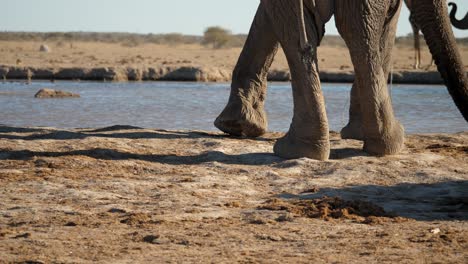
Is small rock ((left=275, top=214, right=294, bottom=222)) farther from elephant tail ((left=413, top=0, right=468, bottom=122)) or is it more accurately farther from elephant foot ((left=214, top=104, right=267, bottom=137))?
elephant foot ((left=214, top=104, right=267, bottom=137))

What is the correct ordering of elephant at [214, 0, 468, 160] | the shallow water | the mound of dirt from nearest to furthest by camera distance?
the mound of dirt → elephant at [214, 0, 468, 160] → the shallow water

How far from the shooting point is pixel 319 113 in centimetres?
813

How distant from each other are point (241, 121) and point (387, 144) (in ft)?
5.71

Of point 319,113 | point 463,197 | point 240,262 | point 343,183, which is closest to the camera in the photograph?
point 240,262

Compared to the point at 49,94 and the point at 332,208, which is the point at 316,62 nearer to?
the point at 332,208

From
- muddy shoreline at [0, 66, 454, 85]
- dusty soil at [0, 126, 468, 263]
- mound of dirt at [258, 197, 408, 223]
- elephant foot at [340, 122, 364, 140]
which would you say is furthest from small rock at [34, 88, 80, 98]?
mound of dirt at [258, 197, 408, 223]

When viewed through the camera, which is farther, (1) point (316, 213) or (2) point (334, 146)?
(2) point (334, 146)

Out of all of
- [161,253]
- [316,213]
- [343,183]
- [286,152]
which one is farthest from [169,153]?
[161,253]

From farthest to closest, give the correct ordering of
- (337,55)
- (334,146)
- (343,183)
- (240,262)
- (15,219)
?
1. (337,55)
2. (334,146)
3. (343,183)
4. (15,219)
5. (240,262)

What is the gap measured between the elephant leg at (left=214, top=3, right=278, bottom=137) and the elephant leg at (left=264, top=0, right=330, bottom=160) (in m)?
1.30

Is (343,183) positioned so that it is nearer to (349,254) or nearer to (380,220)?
(380,220)

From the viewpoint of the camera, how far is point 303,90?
809 cm

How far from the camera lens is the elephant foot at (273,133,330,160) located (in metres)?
8.17

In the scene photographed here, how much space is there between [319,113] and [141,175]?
159 cm
